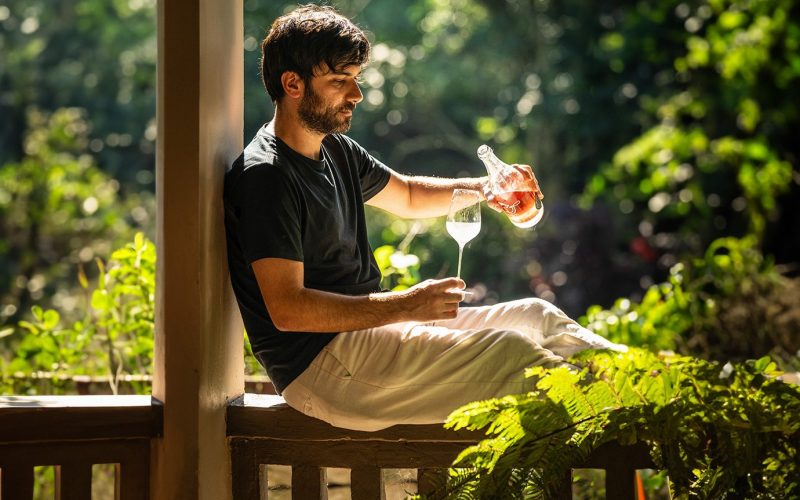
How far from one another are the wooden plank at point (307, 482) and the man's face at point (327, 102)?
0.73 meters

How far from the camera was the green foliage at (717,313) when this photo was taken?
354 cm

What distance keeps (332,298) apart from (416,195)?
681 millimetres

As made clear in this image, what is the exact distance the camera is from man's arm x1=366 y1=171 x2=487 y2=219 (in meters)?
2.69

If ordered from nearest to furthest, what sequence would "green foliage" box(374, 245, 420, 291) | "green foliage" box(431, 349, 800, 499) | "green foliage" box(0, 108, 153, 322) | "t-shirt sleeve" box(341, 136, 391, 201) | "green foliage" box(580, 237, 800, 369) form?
"green foliage" box(431, 349, 800, 499), "t-shirt sleeve" box(341, 136, 391, 201), "green foliage" box(374, 245, 420, 291), "green foliage" box(580, 237, 800, 369), "green foliage" box(0, 108, 153, 322)

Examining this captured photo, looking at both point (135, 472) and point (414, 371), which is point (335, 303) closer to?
point (414, 371)

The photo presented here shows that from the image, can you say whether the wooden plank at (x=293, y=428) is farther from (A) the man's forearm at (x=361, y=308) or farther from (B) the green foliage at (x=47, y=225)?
(B) the green foliage at (x=47, y=225)

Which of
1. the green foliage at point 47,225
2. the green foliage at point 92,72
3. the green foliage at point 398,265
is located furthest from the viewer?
the green foliage at point 92,72

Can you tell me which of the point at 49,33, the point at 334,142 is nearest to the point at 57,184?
the point at 49,33

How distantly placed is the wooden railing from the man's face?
692 millimetres

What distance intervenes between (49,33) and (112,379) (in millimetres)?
8436

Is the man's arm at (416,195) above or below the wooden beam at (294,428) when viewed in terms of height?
above

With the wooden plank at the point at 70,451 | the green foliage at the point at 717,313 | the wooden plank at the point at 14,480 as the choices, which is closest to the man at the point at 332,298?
the wooden plank at the point at 70,451

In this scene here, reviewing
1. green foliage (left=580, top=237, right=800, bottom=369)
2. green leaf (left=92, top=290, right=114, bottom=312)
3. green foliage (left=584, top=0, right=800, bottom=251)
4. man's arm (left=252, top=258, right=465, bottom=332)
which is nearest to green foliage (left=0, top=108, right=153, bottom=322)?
green leaf (left=92, top=290, right=114, bottom=312)

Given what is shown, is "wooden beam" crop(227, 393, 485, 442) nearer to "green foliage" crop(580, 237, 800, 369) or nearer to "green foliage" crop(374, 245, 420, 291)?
"green foliage" crop(374, 245, 420, 291)
